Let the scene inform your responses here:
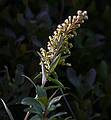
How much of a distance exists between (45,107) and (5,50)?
496 millimetres

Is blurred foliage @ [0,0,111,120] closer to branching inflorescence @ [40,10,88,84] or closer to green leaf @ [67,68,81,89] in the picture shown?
green leaf @ [67,68,81,89]

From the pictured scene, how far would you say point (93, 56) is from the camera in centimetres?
161

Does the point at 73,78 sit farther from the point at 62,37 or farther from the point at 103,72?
the point at 62,37

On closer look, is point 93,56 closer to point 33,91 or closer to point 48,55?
point 33,91

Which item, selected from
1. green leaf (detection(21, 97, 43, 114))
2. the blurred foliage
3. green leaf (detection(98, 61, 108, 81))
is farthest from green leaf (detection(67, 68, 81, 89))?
green leaf (detection(21, 97, 43, 114))

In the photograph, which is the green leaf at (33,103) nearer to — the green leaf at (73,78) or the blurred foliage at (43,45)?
the blurred foliage at (43,45)

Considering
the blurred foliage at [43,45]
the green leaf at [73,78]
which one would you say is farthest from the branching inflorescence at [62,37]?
the green leaf at [73,78]

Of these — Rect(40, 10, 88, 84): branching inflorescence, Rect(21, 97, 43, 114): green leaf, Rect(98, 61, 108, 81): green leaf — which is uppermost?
Rect(40, 10, 88, 84): branching inflorescence

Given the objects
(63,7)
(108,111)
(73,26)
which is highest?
(63,7)

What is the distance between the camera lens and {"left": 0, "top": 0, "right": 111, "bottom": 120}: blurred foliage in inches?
51.4

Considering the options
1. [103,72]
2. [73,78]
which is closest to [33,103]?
[73,78]

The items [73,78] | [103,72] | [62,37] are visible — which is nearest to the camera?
[62,37]

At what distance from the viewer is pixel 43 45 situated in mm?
1411

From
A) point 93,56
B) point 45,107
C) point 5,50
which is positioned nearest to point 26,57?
point 5,50
